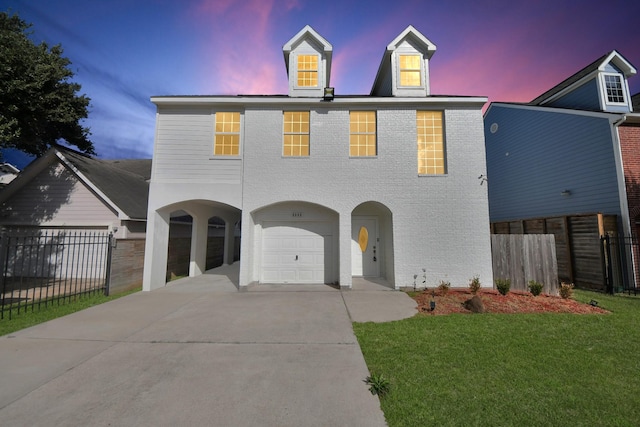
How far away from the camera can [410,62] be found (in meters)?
10.5

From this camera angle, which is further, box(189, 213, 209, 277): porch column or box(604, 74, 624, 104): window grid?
box(189, 213, 209, 277): porch column

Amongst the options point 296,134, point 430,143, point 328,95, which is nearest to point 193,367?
point 296,134

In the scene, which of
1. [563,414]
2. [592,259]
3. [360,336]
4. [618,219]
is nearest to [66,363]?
[360,336]

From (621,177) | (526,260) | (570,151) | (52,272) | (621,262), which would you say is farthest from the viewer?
(570,151)

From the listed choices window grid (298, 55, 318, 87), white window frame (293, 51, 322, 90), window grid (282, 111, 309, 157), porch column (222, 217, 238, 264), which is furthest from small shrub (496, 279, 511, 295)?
porch column (222, 217, 238, 264)

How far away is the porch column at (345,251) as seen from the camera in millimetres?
9344

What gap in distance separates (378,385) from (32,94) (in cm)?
1593

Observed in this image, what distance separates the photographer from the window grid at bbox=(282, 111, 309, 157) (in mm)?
9977

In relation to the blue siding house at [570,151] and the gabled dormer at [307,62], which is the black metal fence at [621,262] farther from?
the gabled dormer at [307,62]

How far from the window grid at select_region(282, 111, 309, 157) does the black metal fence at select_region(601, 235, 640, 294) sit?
11.7m

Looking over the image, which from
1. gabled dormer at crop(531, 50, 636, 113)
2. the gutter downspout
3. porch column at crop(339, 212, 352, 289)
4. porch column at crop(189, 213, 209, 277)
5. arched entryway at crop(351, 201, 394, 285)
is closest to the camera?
porch column at crop(339, 212, 352, 289)

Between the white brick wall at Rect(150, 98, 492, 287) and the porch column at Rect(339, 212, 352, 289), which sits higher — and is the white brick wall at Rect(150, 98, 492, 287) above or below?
above

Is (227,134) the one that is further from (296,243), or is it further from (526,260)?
(526,260)

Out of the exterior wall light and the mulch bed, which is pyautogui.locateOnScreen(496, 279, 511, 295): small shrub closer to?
the mulch bed
